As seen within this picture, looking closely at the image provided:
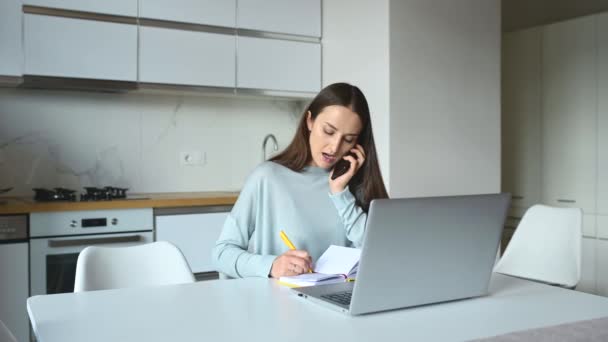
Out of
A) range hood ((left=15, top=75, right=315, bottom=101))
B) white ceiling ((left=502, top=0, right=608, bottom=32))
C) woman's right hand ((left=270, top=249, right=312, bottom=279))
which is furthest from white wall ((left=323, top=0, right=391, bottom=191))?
white ceiling ((left=502, top=0, right=608, bottom=32))

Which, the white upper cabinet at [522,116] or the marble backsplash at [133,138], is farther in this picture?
the white upper cabinet at [522,116]

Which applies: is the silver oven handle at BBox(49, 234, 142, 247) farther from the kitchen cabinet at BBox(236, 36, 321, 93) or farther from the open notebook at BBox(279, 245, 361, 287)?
the open notebook at BBox(279, 245, 361, 287)

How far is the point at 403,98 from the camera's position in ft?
11.1

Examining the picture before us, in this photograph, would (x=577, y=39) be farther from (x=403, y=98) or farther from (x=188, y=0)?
(x=188, y=0)

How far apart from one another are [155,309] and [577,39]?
3.89 m

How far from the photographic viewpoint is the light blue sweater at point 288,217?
74.3 inches

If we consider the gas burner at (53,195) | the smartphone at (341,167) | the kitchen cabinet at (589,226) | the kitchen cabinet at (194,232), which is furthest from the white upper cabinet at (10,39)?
the kitchen cabinet at (589,226)

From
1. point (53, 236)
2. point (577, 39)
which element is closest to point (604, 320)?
point (53, 236)

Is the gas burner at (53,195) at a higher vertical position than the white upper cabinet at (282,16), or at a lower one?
lower

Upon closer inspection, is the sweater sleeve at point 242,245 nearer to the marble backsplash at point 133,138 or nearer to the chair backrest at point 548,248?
the chair backrest at point 548,248

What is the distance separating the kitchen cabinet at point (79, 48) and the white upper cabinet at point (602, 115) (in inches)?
120

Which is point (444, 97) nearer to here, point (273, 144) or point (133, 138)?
point (273, 144)

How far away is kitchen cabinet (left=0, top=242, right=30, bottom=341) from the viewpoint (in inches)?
110

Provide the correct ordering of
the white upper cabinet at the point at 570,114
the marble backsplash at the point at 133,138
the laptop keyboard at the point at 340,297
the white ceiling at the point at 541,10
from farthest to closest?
the white ceiling at the point at 541,10
the white upper cabinet at the point at 570,114
the marble backsplash at the point at 133,138
the laptop keyboard at the point at 340,297
